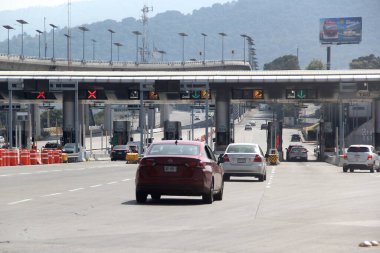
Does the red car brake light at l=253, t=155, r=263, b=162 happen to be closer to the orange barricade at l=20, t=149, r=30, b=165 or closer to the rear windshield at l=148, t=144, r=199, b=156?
the rear windshield at l=148, t=144, r=199, b=156

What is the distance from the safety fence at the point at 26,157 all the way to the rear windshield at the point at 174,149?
31269 mm

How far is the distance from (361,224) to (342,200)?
22.9 feet

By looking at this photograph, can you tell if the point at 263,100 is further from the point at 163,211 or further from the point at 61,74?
the point at 163,211

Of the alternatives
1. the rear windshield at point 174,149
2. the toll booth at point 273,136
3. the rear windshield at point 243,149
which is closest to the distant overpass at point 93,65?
the toll booth at point 273,136

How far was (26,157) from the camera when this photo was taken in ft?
184

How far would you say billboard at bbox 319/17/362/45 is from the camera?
645ft

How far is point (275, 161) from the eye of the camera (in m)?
71.2

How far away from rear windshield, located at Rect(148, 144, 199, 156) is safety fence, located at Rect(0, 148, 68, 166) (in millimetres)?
31269

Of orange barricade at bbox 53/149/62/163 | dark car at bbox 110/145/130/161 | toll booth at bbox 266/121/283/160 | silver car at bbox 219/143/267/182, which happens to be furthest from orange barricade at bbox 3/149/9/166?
toll booth at bbox 266/121/283/160

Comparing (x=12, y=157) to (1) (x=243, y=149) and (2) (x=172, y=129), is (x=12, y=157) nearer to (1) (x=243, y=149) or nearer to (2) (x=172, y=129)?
(1) (x=243, y=149)

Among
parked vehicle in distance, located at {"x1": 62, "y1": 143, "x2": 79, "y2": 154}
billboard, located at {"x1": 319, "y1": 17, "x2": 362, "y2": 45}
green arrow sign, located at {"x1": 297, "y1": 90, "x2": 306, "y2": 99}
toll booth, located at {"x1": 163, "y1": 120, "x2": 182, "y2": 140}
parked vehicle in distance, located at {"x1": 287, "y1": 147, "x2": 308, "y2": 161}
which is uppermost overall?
billboard, located at {"x1": 319, "y1": 17, "x2": 362, "y2": 45}

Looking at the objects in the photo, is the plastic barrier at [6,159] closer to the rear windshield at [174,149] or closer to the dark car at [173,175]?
the rear windshield at [174,149]

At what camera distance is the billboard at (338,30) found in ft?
645

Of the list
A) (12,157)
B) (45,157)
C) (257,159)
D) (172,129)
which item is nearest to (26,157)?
(12,157)
